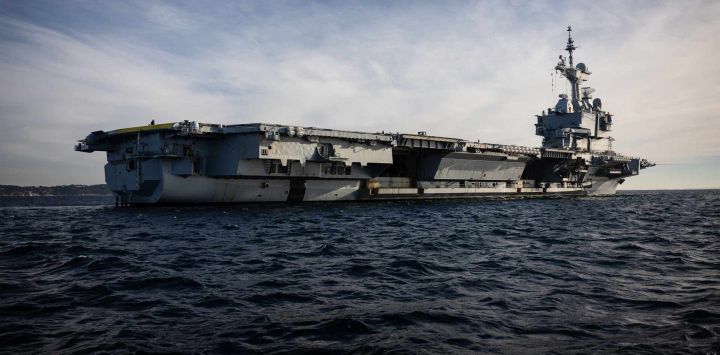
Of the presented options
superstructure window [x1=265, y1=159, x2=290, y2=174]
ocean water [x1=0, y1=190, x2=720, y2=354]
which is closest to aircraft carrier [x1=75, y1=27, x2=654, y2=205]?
superstructure window [x1=265, y1=159, x2=290, y2=174]

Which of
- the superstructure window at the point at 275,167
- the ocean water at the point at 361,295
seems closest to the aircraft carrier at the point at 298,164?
the superstructure window at the point at 275,167

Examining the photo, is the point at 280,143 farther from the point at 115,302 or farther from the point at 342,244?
the point at 115,302

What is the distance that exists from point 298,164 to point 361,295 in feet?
72.9

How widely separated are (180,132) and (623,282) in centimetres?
2279

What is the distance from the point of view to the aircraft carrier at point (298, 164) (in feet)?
86.1

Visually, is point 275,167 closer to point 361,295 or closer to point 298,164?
Result: point 298,164

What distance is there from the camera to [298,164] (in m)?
28.8

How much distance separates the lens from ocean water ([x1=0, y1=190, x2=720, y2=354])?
512cm

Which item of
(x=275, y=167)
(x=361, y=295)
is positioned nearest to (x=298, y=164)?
(x=275, y=167)

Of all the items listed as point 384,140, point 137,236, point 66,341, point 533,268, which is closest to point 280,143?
point 384,140

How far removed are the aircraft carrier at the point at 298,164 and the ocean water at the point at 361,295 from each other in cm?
1294

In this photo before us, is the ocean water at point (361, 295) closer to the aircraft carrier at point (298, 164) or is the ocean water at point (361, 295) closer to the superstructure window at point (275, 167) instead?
the aircraft carrier at point (298, 164)

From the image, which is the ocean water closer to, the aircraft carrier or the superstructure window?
the aircraft carrier

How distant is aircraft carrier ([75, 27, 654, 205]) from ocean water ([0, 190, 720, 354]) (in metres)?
12.9
